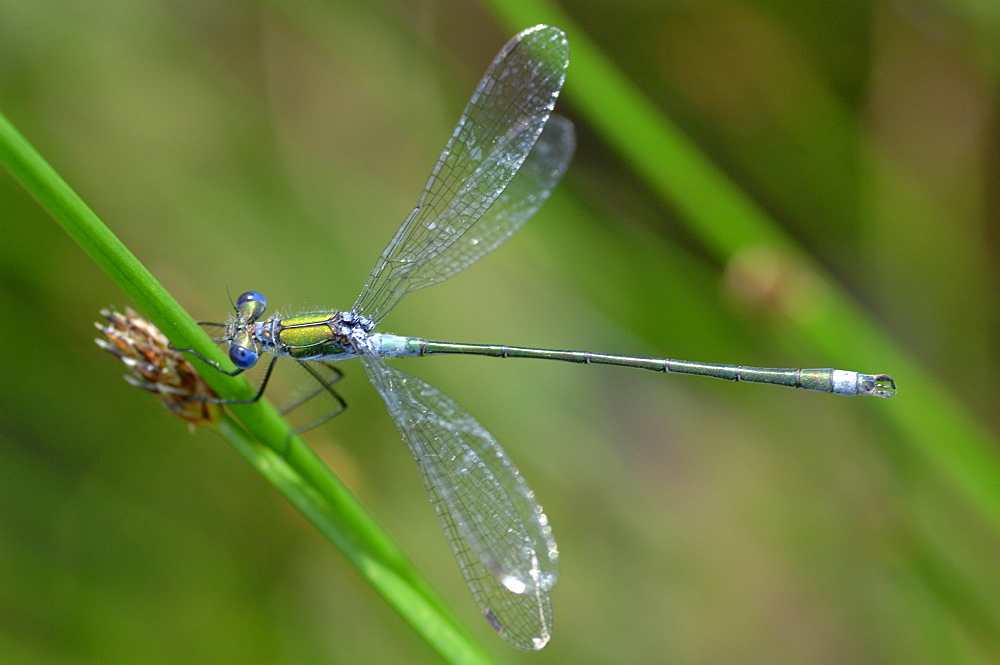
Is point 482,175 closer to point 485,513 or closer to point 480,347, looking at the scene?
point 480,347

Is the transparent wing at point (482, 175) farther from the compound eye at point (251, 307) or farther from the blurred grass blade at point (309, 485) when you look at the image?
the blurred grass blade at point (309, 485)

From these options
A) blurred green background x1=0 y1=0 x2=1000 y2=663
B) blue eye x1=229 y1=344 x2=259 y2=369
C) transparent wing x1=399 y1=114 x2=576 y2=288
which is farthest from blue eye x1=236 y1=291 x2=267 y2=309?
blurred green background x1=0 y1=0 x2=1000 y2=663

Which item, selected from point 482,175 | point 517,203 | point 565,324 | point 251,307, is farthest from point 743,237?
point 251,307

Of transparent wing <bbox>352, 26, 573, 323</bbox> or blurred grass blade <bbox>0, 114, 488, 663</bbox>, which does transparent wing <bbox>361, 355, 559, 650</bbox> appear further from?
transparent wing <bbox>352, 26, 573, 323</bbox>

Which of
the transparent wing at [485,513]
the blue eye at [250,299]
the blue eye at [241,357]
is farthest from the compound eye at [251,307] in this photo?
the transparent wing at [485,513]

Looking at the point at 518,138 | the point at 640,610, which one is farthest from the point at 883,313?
the point at 518,138

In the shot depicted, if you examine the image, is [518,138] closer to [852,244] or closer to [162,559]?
[162,559]
